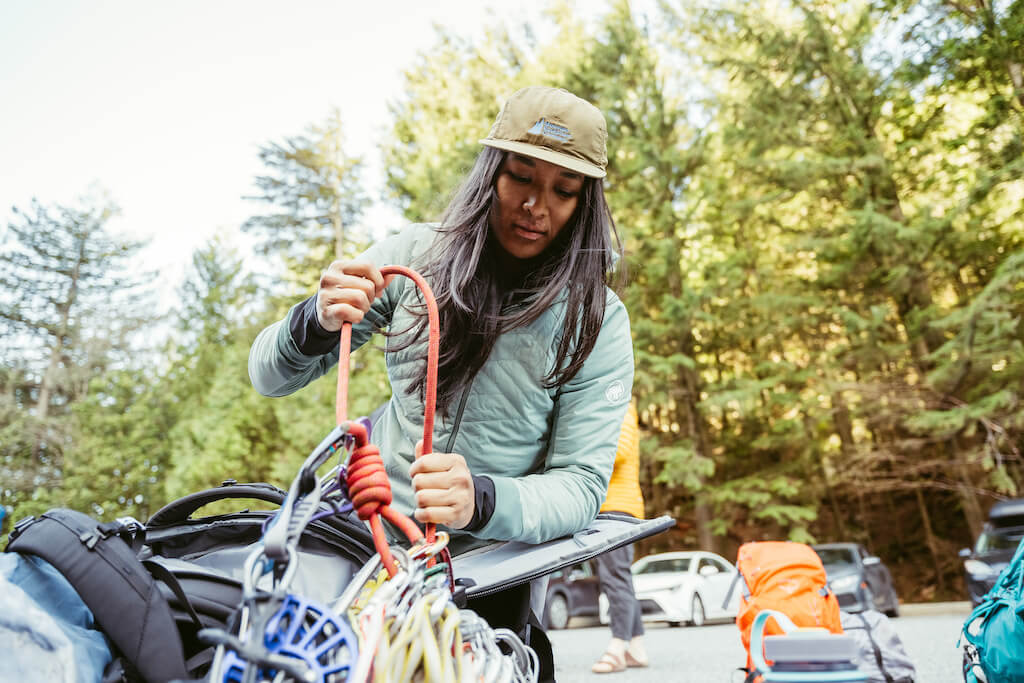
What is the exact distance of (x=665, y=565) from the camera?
534 inches

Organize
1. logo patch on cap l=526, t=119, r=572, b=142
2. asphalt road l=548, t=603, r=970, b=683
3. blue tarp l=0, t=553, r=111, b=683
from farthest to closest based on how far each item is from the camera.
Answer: asphalt road l=548, t=603, r=970, b=683
logo patch on cap l=526, t=119, r=572, b=142
blue tarp l=0, t=553, r=111, b=683

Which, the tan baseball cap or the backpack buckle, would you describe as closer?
the backpack buckle

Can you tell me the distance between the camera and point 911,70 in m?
13.1

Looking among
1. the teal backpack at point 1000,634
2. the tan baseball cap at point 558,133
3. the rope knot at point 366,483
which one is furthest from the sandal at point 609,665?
the rope knot at point 366,483

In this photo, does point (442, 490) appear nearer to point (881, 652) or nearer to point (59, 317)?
point (881, 652)

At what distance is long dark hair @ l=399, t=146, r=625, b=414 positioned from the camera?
161 cm

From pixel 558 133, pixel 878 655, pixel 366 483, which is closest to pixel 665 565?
pixel 878 655

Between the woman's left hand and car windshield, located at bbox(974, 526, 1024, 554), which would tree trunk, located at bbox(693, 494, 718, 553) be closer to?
car windshield, located at bbox(974, 526, 1024, 554)

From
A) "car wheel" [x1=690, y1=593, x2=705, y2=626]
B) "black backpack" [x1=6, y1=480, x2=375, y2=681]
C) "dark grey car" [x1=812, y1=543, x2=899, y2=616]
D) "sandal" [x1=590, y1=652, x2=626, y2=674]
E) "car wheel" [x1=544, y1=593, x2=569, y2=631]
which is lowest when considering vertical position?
"car wheel" [x1=544, y1=593, x2=569, y2=631]

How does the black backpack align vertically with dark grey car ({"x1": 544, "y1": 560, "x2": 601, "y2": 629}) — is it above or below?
above

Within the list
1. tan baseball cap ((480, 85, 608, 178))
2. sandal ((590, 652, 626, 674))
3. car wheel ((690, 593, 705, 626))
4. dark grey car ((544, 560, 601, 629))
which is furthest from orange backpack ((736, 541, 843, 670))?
dark grey car ((544, 560, 601, 629))

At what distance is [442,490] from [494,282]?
2.17 feet

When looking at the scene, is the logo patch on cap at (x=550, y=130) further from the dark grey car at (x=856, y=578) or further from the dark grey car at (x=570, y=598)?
the dark grey car at (x=570, y=598)

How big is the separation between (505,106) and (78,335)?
2983 cm
